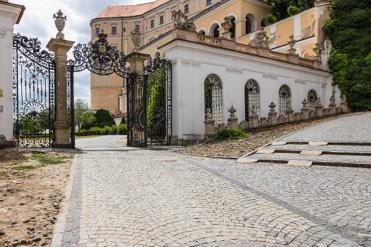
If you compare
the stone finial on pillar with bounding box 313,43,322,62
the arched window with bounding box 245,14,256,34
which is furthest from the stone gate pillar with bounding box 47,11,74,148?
the arched window with bounding box 245,14,256,34

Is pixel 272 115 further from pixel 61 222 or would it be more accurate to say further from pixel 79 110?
pixel 79 110

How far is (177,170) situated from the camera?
1028 centimetres

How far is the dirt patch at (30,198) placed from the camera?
15.5 ft

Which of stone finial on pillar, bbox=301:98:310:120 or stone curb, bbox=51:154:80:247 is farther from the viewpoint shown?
stone finial on pillar, bbox=301:98:310:120

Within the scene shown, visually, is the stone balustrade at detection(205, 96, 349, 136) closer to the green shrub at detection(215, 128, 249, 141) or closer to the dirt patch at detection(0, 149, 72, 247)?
the green shrub at detection(215, 128, 249, 141)

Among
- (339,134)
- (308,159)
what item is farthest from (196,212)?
(339,134)

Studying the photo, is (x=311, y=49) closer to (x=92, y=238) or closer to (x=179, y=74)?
(x=179, y=74)

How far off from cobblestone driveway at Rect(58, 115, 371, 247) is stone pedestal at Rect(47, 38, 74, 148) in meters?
7.56

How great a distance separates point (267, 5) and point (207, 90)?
31.0 metres

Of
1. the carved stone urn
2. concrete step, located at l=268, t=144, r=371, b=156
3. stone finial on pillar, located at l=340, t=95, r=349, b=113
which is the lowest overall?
concrete step, located at l=268, t=144, r=371, b=156

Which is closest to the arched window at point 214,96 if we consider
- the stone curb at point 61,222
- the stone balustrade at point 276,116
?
the stone balustrade at point 276,116

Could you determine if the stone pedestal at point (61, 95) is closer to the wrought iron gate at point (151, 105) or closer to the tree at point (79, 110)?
the wrought iron gate at point (151, 105)

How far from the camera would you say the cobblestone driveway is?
15.3 feet

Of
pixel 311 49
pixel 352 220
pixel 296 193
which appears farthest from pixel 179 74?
pixel 311 49
